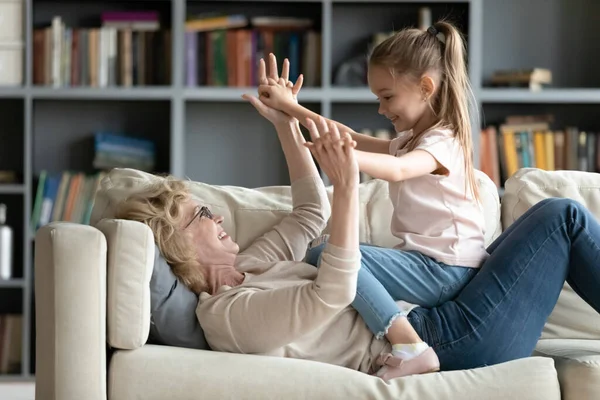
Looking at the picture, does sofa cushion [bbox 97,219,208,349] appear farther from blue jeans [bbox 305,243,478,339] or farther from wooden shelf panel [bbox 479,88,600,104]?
wooden shelf panel [bbox 479,88,600,104]

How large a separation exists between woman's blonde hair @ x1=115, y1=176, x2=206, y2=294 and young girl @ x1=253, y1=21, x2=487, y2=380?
27cm

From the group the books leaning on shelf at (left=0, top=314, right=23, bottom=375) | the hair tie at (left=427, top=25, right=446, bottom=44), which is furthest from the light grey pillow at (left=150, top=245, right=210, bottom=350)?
the books leaning on shelf at (left=0, top=314, right=23, bottom=375)

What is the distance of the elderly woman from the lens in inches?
72.4

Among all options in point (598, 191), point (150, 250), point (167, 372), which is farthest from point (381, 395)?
point (598, 191)

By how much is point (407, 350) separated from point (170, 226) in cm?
58

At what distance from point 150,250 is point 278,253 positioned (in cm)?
48

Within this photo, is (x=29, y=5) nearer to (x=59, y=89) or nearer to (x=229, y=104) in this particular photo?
(x=59, y=89)

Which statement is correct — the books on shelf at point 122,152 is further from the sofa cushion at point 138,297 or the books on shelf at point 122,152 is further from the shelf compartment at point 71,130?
the sofa cushion at point 138,297

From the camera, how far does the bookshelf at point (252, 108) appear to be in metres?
4.20

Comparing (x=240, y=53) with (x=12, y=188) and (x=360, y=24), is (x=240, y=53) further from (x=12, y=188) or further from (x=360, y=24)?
(x=12, y=188)

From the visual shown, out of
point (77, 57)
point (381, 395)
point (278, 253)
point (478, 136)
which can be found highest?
point (77, 57)

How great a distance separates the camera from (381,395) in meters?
1.79

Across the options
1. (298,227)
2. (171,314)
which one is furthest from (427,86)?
(171,314)

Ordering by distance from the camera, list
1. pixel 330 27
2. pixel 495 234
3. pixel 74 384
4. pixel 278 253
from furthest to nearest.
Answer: pixel 330 27 → pixel 495 234 → pixel 278 253 → pixel 74 384
